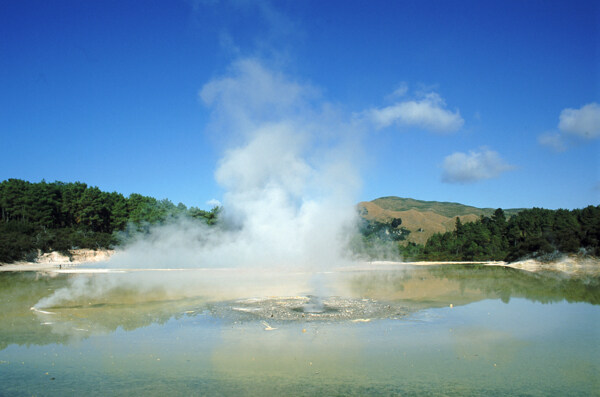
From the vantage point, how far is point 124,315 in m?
15.5

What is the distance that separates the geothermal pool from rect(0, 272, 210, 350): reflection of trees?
5 centimetres

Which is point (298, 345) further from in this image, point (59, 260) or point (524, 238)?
point (524, 238)

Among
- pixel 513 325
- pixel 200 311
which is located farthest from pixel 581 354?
pixel 200 311

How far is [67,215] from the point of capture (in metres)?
72.7

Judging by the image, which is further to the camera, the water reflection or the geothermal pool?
the water reflection

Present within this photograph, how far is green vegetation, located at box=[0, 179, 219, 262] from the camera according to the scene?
156 ft

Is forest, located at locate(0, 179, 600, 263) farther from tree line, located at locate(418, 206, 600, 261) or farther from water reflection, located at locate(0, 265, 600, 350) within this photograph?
water reflection, located at locate(0, 265, 600, 350)

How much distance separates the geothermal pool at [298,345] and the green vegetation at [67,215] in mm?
31624

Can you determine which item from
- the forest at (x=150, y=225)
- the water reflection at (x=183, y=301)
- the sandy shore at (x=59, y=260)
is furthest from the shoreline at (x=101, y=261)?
the water reflection at (x=183, y=301)

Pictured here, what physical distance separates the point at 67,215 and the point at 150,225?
2436cm

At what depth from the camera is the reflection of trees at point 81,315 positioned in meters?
12.3

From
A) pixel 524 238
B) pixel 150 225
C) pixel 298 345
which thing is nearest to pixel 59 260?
pixel 150 225

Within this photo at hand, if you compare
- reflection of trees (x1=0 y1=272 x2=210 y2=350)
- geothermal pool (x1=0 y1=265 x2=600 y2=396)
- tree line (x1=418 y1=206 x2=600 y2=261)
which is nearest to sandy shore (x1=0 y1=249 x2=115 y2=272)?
reflection of trees (x1=0 y1=272 x2=210 y2=350)

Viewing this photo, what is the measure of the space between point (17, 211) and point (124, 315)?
57.2 m
